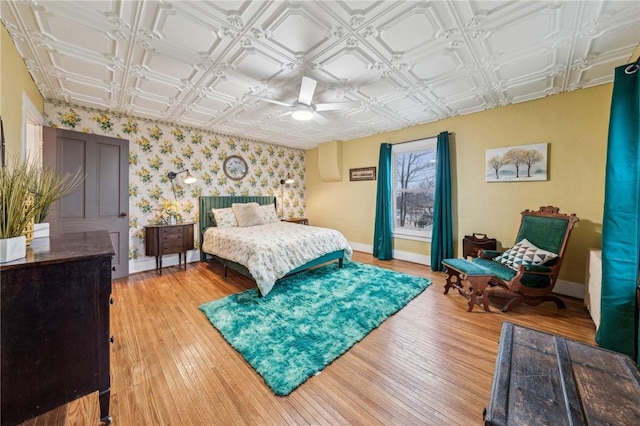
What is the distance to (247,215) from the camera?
4.74 m

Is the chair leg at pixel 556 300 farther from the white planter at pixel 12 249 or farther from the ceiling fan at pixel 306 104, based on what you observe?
the white planter at pixel 12 249

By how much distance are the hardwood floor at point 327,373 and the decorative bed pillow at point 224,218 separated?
6.21 ft

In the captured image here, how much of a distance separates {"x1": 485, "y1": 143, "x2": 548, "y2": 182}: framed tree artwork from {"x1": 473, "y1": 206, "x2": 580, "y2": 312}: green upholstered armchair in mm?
566

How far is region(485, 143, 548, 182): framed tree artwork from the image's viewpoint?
328 centimetres

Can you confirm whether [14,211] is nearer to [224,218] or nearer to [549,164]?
[224,218]

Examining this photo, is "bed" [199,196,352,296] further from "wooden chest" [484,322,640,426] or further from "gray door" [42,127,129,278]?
"wooden chest" [484,322,640,426]

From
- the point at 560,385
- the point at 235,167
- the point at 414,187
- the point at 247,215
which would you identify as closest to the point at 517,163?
the point at 414,187

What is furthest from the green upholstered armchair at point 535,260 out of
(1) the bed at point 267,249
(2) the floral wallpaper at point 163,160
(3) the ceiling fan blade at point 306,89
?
(2) the floral wallpaper at point 163,160

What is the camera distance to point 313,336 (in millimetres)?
2207

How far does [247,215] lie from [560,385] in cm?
454

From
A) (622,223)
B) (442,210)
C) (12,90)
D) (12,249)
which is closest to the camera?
(12,249)

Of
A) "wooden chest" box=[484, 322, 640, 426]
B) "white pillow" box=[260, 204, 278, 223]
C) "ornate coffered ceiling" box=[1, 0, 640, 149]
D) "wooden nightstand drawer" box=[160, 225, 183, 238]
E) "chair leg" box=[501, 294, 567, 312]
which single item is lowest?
"chair leg" box=[501, 294, 567, 312]

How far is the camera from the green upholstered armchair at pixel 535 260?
2.65 m

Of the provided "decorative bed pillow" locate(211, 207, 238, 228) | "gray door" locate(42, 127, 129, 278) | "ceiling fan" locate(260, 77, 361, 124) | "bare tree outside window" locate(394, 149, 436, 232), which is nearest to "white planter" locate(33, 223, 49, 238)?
"gray door" locate(42, 127, 129, 278)
